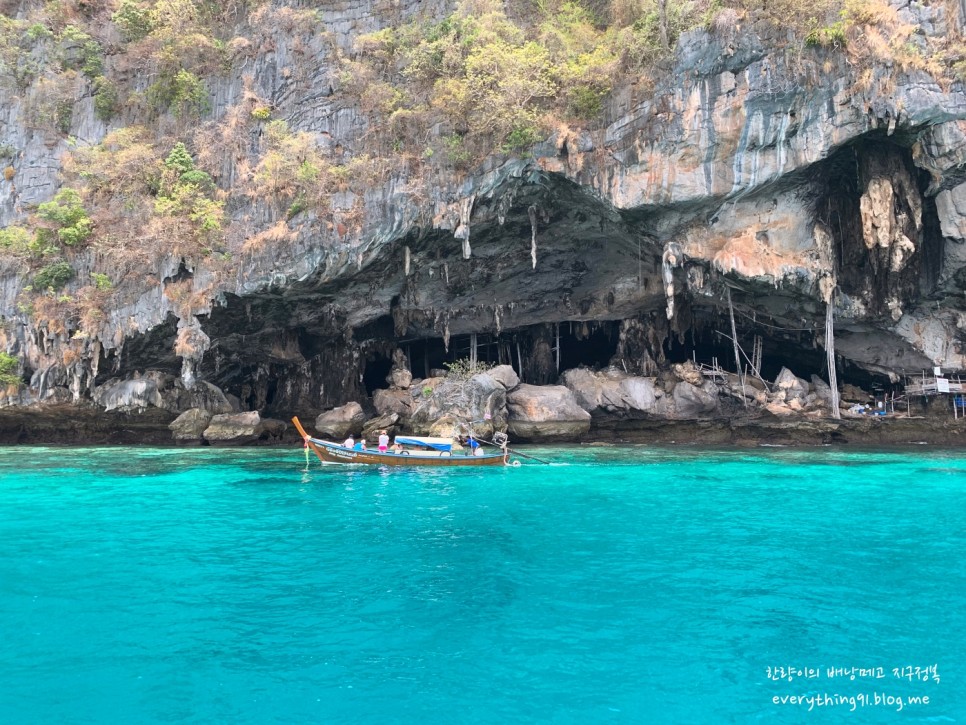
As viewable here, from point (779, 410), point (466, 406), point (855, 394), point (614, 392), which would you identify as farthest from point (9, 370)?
point (855, 394)

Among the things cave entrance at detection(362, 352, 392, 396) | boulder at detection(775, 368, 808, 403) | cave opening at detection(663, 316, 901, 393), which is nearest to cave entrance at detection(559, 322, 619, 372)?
cave opening at detection(663, 316, 901, 393)

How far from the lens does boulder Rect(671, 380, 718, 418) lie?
933 inches

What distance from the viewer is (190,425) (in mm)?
23969

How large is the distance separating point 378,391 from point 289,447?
4324 mm

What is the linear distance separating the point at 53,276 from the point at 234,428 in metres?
7.93

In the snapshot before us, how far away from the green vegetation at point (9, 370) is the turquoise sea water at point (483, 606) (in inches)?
A: 451

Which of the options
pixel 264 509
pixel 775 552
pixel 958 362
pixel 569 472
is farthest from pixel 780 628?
pixel 958 362

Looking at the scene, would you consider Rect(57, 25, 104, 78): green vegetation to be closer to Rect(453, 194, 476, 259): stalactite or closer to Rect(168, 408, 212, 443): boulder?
Rect(168, 408, 212, 443): boulder

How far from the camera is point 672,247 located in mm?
20047

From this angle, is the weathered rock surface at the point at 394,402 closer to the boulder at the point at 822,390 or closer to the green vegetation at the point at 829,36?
the boulder at the point at 822,390

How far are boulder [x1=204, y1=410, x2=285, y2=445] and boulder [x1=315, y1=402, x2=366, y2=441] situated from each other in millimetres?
2293

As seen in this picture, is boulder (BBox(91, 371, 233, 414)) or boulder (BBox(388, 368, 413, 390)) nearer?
boulder (BBox(91, 371, 233, 414))

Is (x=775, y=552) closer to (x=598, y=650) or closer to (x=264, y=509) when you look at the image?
(x=598, y=650)

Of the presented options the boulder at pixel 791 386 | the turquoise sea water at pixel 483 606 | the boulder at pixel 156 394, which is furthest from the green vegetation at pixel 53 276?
the boulder at pixel 791 386
